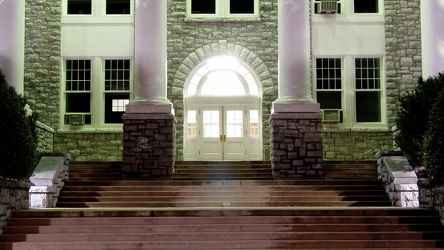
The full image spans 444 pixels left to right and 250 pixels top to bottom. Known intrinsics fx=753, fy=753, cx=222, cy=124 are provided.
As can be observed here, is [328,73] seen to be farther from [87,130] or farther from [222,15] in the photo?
[87,130]

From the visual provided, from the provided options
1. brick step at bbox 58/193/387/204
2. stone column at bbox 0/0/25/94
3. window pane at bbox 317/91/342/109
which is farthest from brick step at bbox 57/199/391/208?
window pane at bbox 317/91/342/109

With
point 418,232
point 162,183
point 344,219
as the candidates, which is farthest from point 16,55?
point 418,232

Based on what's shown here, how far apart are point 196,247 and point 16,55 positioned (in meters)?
10.1

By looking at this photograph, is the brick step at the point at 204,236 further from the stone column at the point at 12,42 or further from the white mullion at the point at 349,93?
the white mullion at the point at 349,93

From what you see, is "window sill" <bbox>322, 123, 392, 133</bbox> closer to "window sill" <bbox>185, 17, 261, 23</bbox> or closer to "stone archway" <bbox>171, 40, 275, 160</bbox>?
"stone archway" <bbox>171, 40, 275, 160</bbox>

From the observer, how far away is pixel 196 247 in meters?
13.3

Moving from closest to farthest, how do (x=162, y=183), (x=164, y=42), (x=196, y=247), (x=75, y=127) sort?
1. (x=196, y=247)
2. (x=162, y=183)
3. (x=164, y=42)
4. (x=75, y=127)

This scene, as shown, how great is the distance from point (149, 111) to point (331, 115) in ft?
22.0

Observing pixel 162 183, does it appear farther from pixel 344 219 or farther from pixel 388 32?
pixel 388 32

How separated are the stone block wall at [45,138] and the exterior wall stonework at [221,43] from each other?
3936 mm

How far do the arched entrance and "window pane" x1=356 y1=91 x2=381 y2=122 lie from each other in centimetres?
318

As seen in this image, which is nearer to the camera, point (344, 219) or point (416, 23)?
point (344, 219)

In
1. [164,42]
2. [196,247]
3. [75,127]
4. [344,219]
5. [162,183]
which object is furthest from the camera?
[75,127]

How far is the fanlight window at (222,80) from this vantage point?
2439cm
